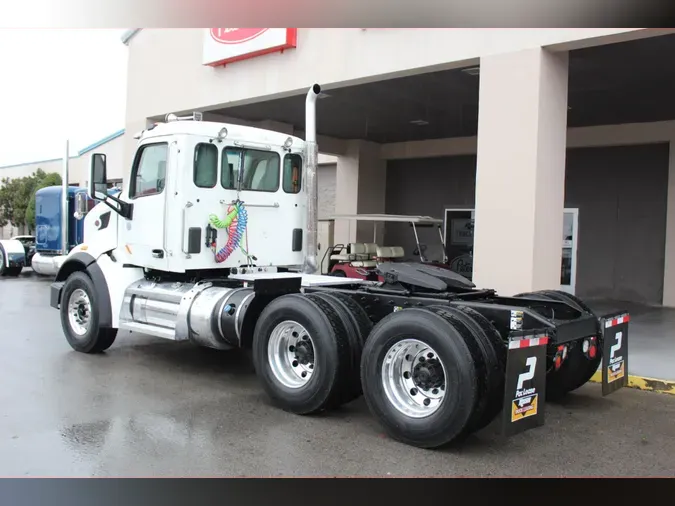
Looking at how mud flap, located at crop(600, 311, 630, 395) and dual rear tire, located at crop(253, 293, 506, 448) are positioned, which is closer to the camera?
dual rear tire, located at crop(253, 293, 506, 448)

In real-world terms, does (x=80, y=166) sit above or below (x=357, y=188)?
above

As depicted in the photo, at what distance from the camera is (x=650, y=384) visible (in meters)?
7.38

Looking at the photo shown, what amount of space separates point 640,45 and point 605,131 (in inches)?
250

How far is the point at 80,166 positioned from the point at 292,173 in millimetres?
33194

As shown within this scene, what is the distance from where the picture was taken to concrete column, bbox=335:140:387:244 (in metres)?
19.9

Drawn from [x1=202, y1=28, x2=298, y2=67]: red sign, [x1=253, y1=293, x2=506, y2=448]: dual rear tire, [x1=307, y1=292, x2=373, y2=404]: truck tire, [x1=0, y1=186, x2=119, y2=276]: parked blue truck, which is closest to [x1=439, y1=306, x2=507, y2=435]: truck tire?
[x1=253, y1=293, x2=506, y2=448]: dual rear tire

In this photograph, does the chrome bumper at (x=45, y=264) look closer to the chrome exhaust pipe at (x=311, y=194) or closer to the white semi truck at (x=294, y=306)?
the white semi truck at (x=294, y=306)

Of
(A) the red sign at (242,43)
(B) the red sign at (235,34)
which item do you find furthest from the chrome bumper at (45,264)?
(B) the red sign at (235,34)

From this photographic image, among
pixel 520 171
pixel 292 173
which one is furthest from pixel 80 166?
pixel 520 171

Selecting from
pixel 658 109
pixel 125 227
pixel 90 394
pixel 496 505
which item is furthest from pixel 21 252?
pixel 496 505

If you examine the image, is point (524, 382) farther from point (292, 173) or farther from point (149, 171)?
point (149, 171)

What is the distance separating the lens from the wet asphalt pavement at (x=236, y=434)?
475cm

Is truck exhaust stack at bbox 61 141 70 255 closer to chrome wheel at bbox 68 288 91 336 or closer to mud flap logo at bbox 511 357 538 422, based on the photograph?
chrome wheel at bbox 68 288 91 336

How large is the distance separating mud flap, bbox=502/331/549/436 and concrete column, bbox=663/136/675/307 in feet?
36.2
